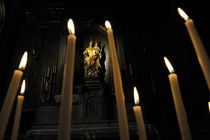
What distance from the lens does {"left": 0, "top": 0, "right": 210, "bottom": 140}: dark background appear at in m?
2.67

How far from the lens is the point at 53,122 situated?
2980mm

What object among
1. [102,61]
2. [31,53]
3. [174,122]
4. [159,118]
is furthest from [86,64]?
[174,122]

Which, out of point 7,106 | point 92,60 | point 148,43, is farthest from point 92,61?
point 7,106

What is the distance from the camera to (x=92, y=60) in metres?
4.00

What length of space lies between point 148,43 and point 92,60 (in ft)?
5.72

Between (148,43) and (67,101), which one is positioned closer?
(67,101)

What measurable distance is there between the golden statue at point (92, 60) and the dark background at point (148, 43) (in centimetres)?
68

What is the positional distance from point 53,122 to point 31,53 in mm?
2221

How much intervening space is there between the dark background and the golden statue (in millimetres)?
677

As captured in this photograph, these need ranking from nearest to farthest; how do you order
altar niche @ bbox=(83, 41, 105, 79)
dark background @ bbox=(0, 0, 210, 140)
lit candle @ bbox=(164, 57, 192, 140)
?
lit candle @ bbox=(164, 57, 192, 140)
dark background @ bbox=(0, 0, 210, 140)
altar niche @ bbox=(83, 41, 105, 79)

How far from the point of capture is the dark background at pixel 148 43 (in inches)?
105

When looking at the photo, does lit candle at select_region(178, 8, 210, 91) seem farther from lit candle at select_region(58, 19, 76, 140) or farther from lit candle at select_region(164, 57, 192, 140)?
lit candle at select_region(58, 19, 76, 140)

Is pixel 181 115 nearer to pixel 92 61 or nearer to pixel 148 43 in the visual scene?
pixel 92 61

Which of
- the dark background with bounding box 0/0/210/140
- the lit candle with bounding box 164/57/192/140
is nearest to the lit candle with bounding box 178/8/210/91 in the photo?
the lit candle with bounding box 164/57/192/140
